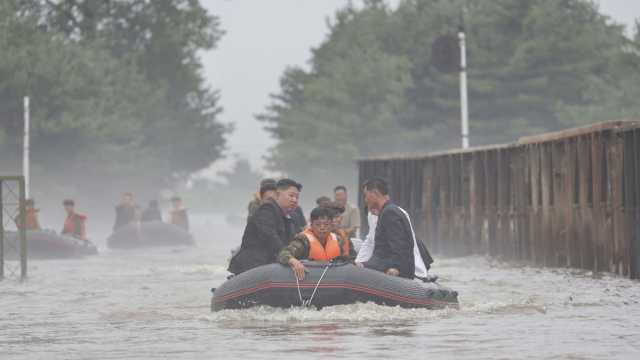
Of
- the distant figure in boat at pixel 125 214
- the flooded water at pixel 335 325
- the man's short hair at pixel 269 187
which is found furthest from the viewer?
the distant figure in boat at pixel 125 214

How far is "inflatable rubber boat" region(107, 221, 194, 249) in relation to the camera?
5944 centimetres

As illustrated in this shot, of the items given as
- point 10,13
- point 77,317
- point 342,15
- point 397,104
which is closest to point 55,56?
point 10,13

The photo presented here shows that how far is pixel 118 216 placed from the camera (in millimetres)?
60000

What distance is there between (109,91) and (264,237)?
73.6 m

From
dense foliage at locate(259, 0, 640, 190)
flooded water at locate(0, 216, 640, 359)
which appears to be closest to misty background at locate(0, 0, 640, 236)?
dense foliage at locate(259, 0, 640, 190)

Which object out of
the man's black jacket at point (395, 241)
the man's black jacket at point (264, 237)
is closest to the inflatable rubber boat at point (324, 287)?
the man's black jacket at point (395, 241)

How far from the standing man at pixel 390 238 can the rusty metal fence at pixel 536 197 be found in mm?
8023

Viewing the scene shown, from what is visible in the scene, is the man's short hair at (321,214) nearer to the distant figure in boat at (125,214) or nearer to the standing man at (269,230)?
the standing man at (269,230)

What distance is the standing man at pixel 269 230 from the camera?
23.0 metres

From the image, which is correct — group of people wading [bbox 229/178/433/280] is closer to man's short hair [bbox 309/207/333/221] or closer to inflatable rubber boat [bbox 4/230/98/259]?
man's short hair [bbox 309/207/333/221]

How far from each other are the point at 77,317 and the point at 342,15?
112m

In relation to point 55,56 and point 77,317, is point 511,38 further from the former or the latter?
point 77,317

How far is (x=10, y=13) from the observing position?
8806 cm

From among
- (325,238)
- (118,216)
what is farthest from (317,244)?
(118,216)
